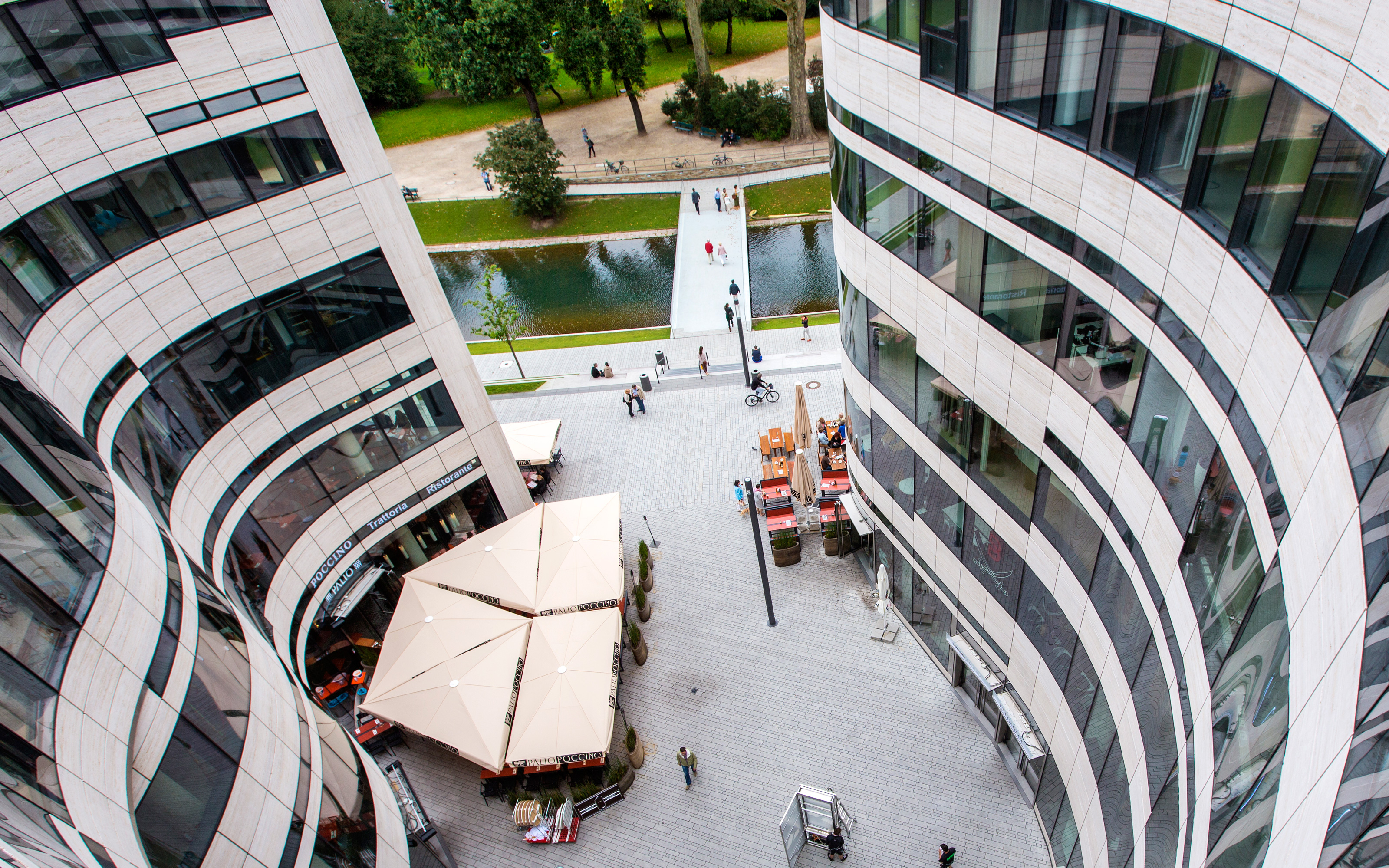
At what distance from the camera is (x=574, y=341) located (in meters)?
40.8

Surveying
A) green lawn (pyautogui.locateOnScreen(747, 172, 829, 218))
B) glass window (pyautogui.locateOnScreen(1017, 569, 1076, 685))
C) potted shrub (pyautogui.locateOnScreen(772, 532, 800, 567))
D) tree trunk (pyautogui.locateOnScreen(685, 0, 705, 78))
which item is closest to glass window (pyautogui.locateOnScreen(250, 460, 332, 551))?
potted shrub (pyautogui.locateOnScreen(772, 532, 800, 567))

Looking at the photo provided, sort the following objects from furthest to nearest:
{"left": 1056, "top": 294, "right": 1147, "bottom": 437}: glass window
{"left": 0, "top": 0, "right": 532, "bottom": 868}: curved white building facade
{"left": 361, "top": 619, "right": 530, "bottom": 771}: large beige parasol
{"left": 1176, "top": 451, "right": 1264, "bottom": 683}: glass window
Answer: {"left": 361, "top": 619, "right": 530, "bottom": 771}: large beige parasol, {"left": 1056, "top": 294, "right": 1147, "bottom": 437}: glass window, {"left": 0, "top": 0, "right": 532, "bottom": 868}: curved white building facade, {"left": 1176, "top": 451, "right": 1264, "bottom": 683}: glass window

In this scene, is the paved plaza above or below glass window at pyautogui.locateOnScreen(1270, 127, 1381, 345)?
below

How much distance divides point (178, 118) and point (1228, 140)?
63.8ft

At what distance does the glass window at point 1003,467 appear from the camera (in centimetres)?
1380

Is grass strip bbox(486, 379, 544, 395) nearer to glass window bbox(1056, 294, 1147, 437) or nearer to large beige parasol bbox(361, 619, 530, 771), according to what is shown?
large beige parasol bbox(361, 619, 530, 771)

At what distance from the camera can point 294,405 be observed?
20453mm

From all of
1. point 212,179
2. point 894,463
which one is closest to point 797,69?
point 894,463

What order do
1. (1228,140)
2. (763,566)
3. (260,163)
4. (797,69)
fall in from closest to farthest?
(1228,140), (260,163), (763,566), (797,69)

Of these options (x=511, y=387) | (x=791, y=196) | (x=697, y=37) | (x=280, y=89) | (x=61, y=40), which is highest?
(x=61, y=40)

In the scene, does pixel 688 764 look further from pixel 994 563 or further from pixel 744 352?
pixel 744 352

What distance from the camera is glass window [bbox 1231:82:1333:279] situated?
6688 mm

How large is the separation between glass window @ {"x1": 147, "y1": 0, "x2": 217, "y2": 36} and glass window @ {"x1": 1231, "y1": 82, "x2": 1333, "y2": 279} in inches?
Answer: 764

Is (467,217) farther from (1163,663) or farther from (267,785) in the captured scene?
(1163,663)
